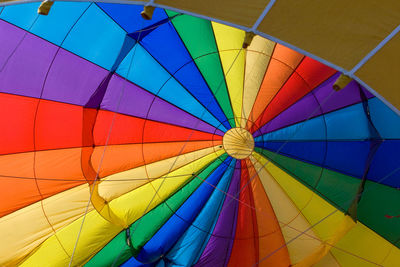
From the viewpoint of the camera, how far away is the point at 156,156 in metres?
4.16

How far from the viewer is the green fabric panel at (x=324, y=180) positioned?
4.02 m

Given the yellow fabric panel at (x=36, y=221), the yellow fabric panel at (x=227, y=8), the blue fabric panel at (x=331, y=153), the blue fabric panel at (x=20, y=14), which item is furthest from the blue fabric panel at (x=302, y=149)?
the blue fabric panel at (x=20, y=14)

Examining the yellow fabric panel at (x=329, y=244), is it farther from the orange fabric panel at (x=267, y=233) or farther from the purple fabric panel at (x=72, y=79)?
the purple fabric panel at (x=72, y=79)

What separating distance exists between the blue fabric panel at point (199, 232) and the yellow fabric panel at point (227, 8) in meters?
2.33

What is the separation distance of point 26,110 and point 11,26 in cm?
77

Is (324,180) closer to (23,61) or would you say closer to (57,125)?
(57,125)

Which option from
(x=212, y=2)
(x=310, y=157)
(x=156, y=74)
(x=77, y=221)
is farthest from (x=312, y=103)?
(x=77, y=221)

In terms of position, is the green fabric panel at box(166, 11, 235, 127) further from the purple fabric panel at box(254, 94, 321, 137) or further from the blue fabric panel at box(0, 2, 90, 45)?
the blue fabric panel at box(0, 2, 90, 45)

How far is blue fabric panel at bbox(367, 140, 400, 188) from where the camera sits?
3879 mm

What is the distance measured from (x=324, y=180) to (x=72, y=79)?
2729mm

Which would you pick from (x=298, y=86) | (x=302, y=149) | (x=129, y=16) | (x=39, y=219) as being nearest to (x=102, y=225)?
(x=39, y=219)

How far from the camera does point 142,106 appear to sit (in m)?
4.03

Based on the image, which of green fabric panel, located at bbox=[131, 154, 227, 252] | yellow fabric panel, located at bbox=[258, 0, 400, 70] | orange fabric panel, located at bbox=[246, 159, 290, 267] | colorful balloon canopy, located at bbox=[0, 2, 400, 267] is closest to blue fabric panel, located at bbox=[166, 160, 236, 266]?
colorful balloon canopy, located at bbox=[0, 2, 400, 267]

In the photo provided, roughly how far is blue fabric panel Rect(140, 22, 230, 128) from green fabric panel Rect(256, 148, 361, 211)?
716mm
